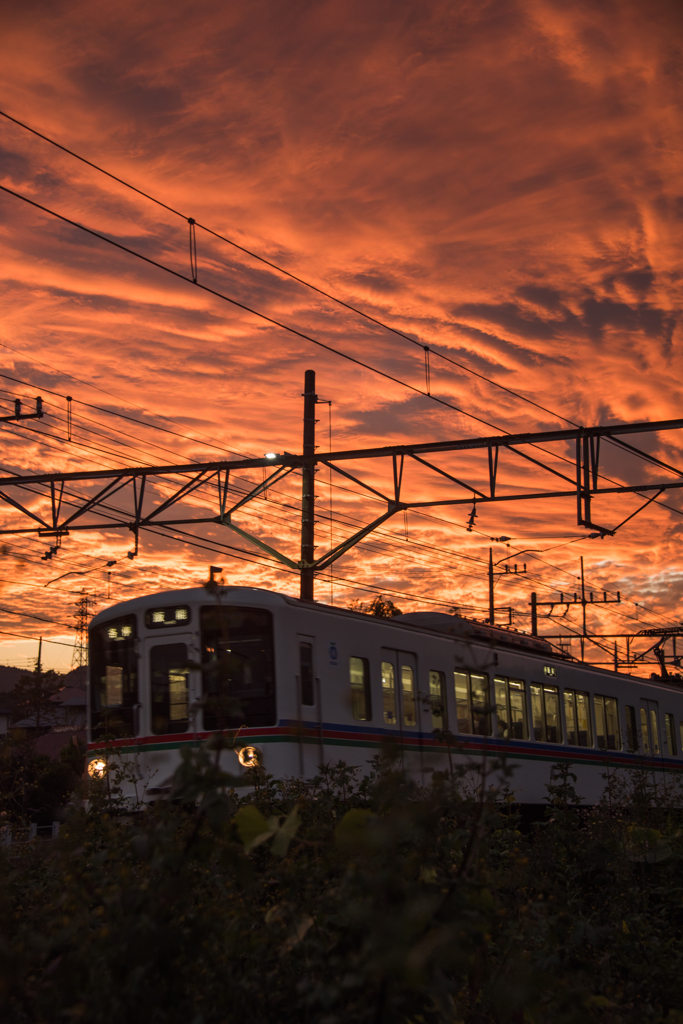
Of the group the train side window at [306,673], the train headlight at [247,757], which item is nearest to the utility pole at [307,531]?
the train side window at [306,673]

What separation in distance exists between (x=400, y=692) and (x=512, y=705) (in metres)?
3.43

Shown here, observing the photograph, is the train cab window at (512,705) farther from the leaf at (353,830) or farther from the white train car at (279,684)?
the leaf at (353,830)

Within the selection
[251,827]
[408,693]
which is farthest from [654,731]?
[251,827]

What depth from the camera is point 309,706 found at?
40.9 ft

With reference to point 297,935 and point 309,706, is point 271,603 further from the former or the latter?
point 297,935

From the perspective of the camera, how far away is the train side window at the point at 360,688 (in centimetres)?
1328

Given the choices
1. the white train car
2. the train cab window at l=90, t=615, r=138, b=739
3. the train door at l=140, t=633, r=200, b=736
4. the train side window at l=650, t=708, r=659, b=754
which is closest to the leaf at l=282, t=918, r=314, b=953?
the white train car

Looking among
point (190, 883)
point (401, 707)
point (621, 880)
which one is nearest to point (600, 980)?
point (621, 880)

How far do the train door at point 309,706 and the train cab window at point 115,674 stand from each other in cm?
230

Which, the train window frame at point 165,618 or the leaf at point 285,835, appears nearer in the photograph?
the leaf at point 285,835

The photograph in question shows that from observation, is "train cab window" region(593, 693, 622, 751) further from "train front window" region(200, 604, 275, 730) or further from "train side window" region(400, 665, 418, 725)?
"train front window" region(200, 604, 275, 730)

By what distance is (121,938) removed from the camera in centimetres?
292

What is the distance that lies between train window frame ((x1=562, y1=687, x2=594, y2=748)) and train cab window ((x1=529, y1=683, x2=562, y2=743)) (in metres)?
0.34

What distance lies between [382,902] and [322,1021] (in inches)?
16.9
